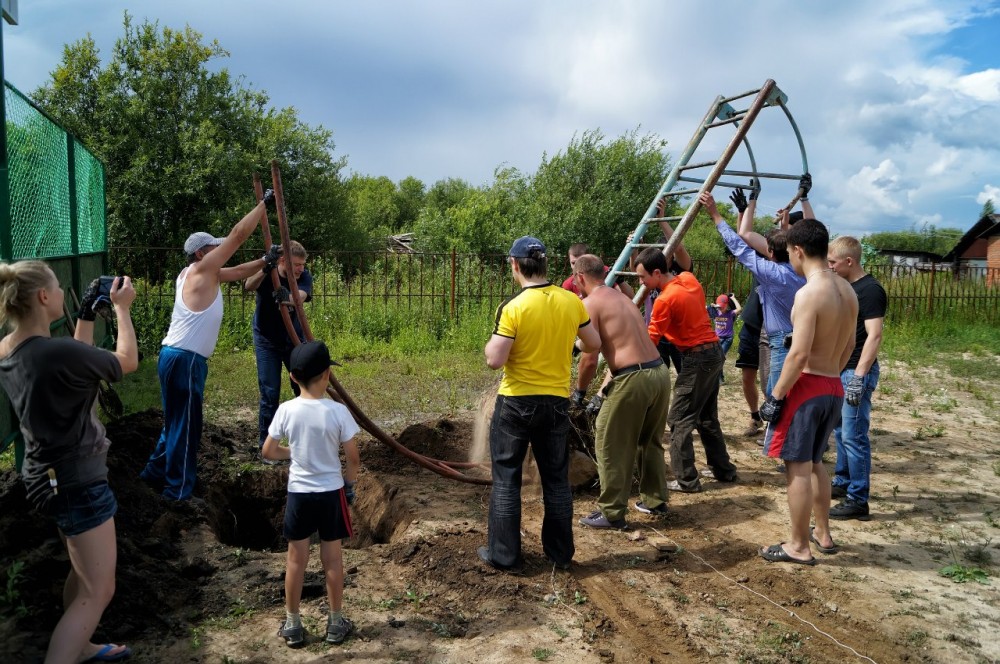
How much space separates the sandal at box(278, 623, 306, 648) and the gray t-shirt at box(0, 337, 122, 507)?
3.72 feet

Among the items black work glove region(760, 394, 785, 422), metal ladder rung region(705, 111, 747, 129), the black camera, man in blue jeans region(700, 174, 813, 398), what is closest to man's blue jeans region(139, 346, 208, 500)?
the black camera

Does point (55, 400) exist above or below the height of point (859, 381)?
above

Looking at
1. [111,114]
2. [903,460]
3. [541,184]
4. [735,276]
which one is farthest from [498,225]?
[903,460]

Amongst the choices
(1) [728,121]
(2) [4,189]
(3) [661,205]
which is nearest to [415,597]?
(2) [4,189]

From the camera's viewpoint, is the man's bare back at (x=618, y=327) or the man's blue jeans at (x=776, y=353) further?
the man's blue jeans at (x=776, y=353)

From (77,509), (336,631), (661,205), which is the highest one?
(661,205)

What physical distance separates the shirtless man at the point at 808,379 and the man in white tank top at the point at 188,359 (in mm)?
3546

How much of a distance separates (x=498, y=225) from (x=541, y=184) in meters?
2.20

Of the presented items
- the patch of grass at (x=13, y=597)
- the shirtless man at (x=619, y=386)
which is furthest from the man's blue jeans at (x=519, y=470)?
the patch of grass at (x=13, y=597)

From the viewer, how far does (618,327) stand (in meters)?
4.75

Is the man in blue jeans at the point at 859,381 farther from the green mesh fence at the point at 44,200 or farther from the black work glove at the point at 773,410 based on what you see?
the green mesh fence at the point at 44,200

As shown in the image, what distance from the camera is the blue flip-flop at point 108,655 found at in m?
3.04

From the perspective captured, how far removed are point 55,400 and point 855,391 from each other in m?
5.03

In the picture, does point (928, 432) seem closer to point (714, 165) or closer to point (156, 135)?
point (714, 165)
